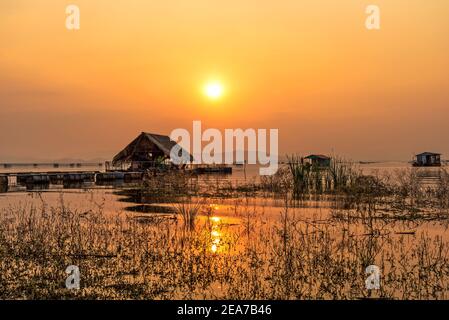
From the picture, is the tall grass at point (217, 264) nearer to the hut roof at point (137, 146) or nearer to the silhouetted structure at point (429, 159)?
the hut roof at point (137, 146)

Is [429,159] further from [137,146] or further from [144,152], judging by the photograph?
[137,146]

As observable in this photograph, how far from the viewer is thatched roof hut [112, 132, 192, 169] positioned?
51.4m

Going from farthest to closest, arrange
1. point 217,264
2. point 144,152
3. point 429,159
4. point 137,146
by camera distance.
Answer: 1. point 429,159
2. point 144,152
3. point 137,146
4. point 217,264

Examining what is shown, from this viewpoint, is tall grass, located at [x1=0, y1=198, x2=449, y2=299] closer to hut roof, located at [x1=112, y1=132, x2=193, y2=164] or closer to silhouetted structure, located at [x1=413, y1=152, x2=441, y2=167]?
hut roof, located at [x1=112, y1=132, x2=193, y2=164]

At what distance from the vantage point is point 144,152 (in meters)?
52.6

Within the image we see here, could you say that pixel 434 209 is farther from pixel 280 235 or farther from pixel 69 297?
pixel 69 297

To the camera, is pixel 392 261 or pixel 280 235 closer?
pixel 392 261

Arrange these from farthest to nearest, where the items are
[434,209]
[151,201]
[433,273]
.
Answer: [151,201] → [434,209] → [433,273]

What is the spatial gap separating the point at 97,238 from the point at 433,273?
8397 millimetres

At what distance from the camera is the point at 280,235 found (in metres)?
12.4

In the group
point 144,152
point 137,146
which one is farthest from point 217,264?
point 144,152

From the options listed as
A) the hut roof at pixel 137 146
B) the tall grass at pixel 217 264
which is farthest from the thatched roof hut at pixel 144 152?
the tall grass at pixel 217 264

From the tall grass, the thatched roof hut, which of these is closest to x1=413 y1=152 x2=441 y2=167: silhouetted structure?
the thatched roof hut

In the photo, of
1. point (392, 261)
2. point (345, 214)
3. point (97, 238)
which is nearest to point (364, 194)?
point (345, 214)
